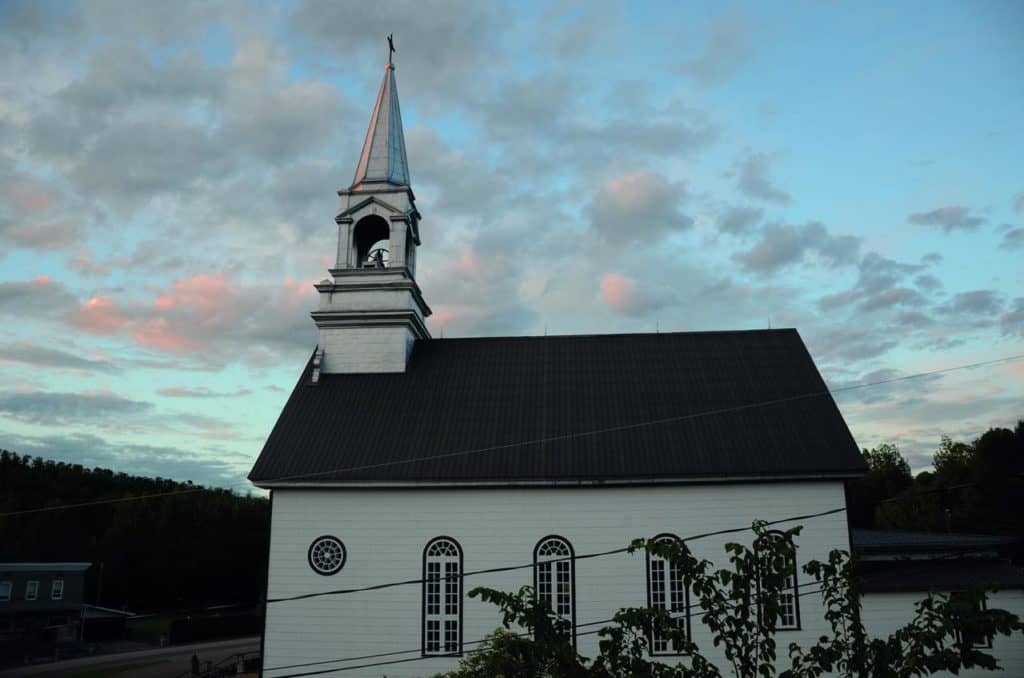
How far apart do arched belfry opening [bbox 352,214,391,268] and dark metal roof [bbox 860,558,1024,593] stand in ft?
67.8

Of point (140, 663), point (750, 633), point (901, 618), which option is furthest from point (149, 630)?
point (750, 633)

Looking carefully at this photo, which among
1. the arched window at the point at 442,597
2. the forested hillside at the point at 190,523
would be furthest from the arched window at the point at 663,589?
the forested hillside at the point at 190,523

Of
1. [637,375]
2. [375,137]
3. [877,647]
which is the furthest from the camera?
[375,137]

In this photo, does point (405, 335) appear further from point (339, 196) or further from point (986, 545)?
point (986, 545)

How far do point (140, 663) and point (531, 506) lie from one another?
32.5m

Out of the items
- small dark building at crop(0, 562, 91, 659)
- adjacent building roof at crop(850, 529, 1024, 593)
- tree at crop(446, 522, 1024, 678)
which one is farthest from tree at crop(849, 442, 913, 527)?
tree at crop(446, 522, 1024, 678)

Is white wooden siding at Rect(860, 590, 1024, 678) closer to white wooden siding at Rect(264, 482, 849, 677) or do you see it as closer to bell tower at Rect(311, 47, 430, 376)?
white wooden siding at Rect(264, 482, 849, 677)

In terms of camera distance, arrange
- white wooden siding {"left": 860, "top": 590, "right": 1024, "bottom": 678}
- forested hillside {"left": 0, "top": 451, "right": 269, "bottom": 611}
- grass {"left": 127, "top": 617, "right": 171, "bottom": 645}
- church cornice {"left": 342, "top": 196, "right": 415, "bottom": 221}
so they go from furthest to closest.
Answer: forested hillside {"left": 0, "top": 451, "right": 269, "bottom": 611}, grass {"left": 127, "top": 617, "right": 171, "bottom": 645}, church cornice {"left": 342, "top": 196, "right": 415, "bottom": 221}, white wooden siding {"left": 860, "top": 590, "right": 1024, "bottom": 678}

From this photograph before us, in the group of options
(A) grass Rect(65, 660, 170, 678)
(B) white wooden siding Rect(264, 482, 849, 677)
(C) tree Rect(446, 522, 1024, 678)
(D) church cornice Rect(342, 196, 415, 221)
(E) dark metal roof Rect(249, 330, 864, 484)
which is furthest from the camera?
(A) grass Rect(65, 660, 170, 678)

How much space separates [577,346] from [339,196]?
37.4 ft

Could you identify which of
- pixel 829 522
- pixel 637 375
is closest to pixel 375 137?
pixel 637 375

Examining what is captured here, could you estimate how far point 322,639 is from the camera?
2394cm

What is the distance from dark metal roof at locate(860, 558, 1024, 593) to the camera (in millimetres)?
24656

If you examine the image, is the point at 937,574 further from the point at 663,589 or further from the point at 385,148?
the point at 385,148
